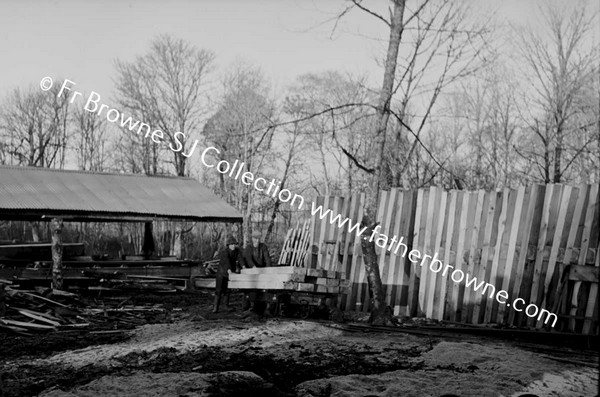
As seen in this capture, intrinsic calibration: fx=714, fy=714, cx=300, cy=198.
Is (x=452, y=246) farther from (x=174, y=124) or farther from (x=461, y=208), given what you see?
(x=174, y=124)

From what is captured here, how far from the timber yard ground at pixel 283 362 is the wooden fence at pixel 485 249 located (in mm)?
788

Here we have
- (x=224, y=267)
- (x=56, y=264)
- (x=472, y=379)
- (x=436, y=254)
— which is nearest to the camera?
(x=472, y=379)

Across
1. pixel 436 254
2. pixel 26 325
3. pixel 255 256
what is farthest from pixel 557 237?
pixel 26 325

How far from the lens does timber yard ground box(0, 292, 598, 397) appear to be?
23.3 ft

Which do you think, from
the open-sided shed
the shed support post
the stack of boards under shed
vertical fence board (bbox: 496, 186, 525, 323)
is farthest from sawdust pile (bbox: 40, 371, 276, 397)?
the shed support post

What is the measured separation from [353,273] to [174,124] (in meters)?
31.9

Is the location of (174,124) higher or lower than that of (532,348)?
higher

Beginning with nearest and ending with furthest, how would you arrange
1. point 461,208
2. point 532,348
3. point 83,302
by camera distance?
point 532,348
point 461,208
point 83,302

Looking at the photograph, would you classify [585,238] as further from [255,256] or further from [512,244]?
[255,256]

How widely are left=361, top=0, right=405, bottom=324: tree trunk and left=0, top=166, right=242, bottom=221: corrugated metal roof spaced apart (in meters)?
10.5

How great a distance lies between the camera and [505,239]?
1175 centimetres

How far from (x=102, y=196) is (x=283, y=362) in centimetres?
1465

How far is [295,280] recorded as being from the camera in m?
12.4

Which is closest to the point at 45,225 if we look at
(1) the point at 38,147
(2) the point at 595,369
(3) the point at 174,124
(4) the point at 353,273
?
(1) the point at 38,147
